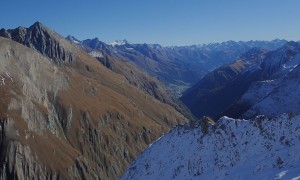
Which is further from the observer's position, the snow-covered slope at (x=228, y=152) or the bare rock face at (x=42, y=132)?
the bare rock face at (x=42, y=132)

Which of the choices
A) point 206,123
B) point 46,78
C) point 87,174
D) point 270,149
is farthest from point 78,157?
point 270,149

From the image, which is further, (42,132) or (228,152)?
(42,132)

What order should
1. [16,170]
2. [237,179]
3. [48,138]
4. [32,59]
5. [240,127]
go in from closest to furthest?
[237,179] < [240,127] < [16,170] < [48,138] < [32,59]

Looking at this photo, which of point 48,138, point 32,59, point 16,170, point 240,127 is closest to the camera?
point 240,127

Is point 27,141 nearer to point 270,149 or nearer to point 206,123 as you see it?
point 206,123

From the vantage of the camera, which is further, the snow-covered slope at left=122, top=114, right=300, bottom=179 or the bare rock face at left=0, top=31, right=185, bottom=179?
the bare rock face at left=0, top=31, right=185, bottom=179

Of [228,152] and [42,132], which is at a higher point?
[42,132]

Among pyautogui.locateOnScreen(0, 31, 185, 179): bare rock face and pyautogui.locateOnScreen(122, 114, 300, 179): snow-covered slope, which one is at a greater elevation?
pyautogui.locateOnScreen(0, 31, 185, 179): bare rock face

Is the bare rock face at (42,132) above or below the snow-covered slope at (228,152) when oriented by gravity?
above
